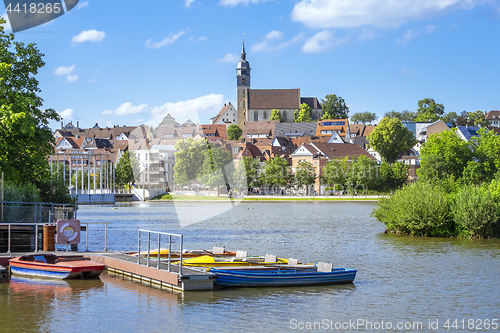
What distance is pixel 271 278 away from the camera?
26656 mm

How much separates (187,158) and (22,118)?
10894 mm

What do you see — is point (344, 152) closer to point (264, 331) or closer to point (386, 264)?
point (386, 264)

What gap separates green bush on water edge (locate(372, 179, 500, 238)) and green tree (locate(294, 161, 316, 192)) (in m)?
107

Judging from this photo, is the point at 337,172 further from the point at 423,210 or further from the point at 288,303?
the point at 288,303

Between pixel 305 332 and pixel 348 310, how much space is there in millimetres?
3485

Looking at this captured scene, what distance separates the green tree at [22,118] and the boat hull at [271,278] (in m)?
17.7

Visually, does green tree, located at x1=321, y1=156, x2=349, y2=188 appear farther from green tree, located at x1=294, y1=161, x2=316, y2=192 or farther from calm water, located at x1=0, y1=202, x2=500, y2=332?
calm water, located at x1=0, y1=202, x2=500, y2=332

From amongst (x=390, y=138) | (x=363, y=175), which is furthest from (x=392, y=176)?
(x=390, y=138)

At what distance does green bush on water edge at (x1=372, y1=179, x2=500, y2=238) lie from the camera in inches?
1768

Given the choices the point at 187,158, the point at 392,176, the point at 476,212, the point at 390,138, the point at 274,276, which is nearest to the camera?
the point at 274,276

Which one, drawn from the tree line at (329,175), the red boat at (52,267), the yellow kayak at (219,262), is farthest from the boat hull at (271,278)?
the tree line at (329,175)

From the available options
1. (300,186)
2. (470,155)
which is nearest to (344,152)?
(300,186)

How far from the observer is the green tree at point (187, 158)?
97.0ft

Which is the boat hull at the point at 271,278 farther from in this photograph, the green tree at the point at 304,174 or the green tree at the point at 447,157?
the green tree at the point at 304,174
